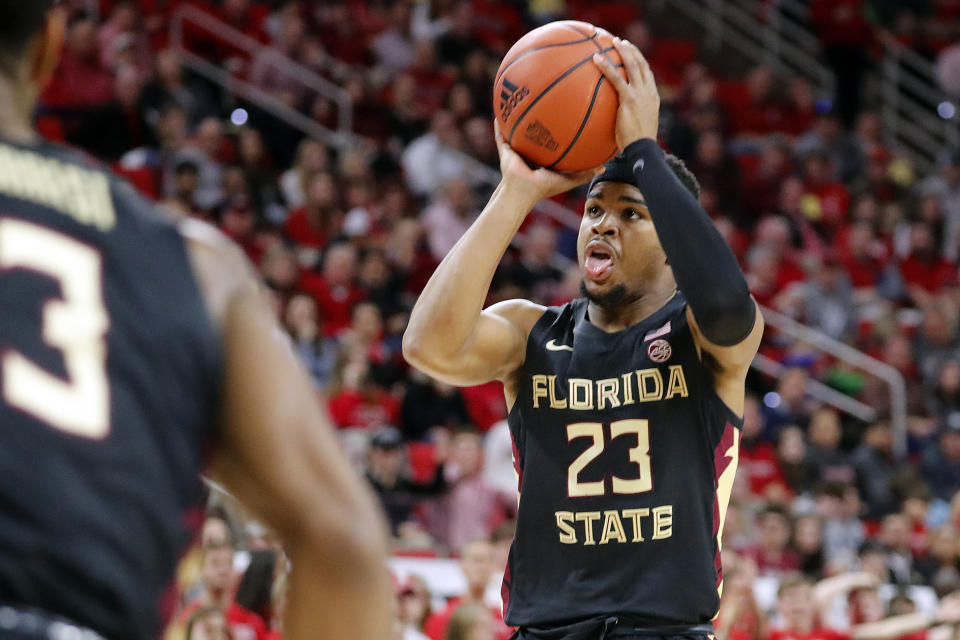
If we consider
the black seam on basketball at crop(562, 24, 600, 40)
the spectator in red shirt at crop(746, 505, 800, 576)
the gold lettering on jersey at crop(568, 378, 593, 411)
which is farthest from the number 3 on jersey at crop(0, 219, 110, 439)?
the spectator in red shirt at crop(746, 505, 800, 576)

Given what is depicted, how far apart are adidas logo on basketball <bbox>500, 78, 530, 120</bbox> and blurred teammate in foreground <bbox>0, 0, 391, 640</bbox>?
252cm

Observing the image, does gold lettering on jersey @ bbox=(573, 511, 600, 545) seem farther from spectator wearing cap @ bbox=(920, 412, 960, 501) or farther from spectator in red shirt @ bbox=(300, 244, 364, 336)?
spectator wearing cap @ bbox=(920, 412, 960, 501)

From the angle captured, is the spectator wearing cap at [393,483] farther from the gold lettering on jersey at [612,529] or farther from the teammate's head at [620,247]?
the gold lettering on jersey at [612,529]

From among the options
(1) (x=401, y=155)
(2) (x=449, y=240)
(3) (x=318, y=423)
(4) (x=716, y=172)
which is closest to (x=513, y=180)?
(3) (x=318, y=423)

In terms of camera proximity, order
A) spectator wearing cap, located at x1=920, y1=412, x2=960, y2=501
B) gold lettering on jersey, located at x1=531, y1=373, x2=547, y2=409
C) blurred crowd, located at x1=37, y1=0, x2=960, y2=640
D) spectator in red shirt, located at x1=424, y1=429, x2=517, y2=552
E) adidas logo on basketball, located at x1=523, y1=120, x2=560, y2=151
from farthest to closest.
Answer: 1. spectator wearing cap, located at x1=920, y1=412, x2=960, y2=501
2. spectator in red shirt, located at x1=424, y1=429, x2=517, y2=552
3. blurred crowd, located at x1=37, y1=0, x2=960, y2=640
4. adidas logo on basketball, located at x1=523, y1=120, x2=560, y2=151
5. gold lettering on jersey, located at x1=531, y1=373, x2=547, y2=409

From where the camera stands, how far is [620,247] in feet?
13.0

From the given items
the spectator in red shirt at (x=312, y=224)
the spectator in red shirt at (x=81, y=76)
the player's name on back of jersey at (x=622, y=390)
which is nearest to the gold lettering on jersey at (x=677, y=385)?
the player's name on back of jersey at (x=622, y=390)

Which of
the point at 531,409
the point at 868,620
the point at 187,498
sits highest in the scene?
the point at 868,620

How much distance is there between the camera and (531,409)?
3.88 m

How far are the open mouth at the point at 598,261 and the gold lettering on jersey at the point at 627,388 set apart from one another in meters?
0.33

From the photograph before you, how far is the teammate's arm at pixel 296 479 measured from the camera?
61.2 inches

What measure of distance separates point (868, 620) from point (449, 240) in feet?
16.0

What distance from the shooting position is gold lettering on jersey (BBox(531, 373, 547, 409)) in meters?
3.87

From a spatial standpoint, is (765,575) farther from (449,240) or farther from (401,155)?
(401,155)
